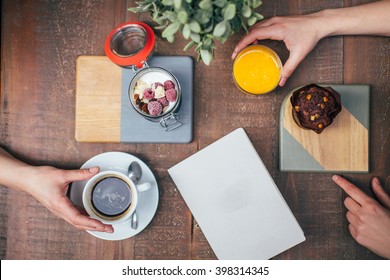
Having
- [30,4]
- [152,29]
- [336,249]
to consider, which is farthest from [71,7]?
[336,249]

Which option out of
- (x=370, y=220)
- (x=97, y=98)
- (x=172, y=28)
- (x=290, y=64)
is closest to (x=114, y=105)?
(x=97, y=98)

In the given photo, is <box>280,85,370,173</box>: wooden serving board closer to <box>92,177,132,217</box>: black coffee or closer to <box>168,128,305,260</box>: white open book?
<box>168,128,305,260</box>: white open book

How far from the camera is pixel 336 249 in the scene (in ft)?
3.04

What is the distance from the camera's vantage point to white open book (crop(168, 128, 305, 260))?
916 millimetres

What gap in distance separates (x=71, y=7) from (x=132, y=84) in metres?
0.28

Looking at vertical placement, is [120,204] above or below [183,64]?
below

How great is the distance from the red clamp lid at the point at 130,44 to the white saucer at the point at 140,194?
22 cm

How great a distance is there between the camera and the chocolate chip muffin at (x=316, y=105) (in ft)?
2.73

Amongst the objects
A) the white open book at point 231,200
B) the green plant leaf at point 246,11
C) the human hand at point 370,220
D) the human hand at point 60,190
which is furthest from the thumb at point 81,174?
the human hand at point 370,220

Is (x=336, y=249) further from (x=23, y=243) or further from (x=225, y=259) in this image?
(x=23, y=243)

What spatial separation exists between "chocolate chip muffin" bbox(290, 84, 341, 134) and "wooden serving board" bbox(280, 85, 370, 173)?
0.17 feet

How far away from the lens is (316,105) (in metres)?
0.83

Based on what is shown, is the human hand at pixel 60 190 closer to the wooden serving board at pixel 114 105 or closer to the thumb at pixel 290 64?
the wooden serving board at pixel 114 105

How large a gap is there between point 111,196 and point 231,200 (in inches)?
11.2
